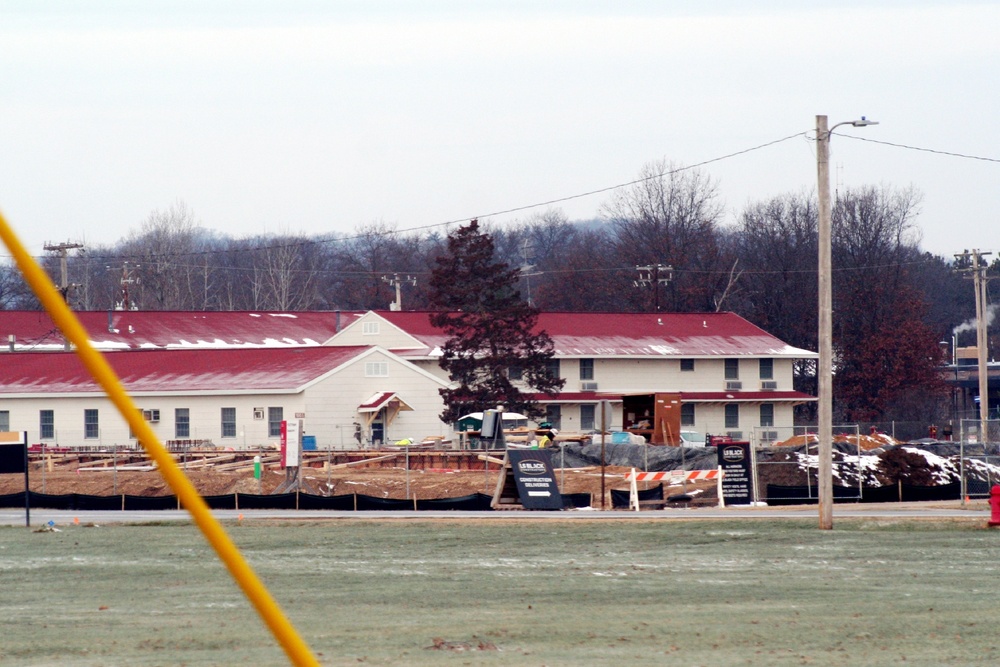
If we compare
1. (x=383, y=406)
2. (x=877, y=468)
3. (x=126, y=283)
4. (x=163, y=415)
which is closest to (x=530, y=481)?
Result: (x=877, y=468)

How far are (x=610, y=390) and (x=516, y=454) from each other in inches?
1708

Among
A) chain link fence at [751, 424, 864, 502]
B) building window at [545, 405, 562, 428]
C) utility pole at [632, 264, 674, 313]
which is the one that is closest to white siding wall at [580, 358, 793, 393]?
building window at [545, 405, 562, 428]

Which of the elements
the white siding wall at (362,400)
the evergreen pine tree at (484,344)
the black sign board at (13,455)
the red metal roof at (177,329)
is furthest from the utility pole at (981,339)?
the red metal roof at (177,329)

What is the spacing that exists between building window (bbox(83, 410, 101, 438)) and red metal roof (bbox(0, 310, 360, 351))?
1326cm

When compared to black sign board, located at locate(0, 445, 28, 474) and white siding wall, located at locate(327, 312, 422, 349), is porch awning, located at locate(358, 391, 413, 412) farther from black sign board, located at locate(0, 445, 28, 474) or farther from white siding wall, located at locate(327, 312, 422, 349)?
black sign board, located at locate(0, 445, 28, 474)

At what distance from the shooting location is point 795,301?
100625 millimetres

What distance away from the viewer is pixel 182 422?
59.7 meters

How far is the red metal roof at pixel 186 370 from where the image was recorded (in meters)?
59.1

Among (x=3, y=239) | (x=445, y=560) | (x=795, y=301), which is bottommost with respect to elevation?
(x=445, y=560)

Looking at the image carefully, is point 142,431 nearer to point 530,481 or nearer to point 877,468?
point 530,481

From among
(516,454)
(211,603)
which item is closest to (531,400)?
(516,454)

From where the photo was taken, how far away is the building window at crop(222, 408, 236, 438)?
5881cm

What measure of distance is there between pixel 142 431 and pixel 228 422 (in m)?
57.3

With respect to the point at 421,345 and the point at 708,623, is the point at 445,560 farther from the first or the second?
the point at 421,345
